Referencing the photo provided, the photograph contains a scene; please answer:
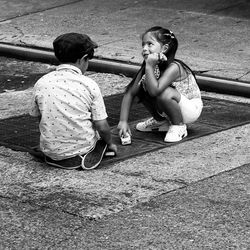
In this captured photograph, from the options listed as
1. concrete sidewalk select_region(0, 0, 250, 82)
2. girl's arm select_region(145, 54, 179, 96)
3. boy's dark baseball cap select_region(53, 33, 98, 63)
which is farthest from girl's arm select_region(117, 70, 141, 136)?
concrete sidewalk select_region(0, 0, 250, 82)

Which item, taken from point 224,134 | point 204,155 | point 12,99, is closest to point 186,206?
point 204,155

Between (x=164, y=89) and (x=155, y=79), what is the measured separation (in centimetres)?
11

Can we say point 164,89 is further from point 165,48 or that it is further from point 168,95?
point 165,48

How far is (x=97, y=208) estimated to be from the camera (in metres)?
5.64

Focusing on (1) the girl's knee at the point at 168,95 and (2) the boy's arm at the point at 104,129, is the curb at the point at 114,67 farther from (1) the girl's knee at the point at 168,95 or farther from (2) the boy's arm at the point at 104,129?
(2) the boy's arm at the point at 104,129

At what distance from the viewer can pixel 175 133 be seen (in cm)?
706

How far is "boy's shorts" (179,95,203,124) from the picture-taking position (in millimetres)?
7090

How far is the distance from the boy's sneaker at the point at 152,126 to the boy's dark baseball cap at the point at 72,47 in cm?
107

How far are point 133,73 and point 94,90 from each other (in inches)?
120

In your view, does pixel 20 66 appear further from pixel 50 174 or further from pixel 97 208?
pixel 97 208

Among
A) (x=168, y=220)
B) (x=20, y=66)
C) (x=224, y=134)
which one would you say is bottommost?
(x=20, y=66)

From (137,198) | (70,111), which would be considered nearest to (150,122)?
(70,111)

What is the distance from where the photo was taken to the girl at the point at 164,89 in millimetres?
6973

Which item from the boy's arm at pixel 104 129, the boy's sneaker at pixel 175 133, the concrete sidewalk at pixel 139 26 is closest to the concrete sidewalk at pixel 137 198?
the boy's sneaker at pixel 175 133
